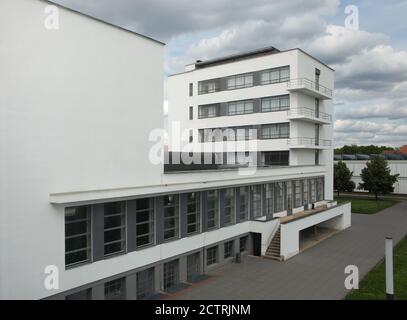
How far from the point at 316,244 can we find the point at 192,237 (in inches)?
466

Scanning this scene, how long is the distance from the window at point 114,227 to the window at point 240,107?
22.6 m

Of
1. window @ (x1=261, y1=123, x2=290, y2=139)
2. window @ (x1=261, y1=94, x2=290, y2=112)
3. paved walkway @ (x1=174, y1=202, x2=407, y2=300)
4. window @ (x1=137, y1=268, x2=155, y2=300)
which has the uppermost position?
window @ (x1=261, y1=94, x2=290, y2=112)

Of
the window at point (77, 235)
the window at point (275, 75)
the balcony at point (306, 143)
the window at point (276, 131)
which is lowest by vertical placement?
the window at point (77, 235)

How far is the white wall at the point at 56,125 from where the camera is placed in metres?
11.5

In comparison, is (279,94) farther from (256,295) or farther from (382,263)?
(256,295)

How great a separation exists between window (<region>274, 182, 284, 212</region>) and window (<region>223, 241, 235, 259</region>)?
20.1 ft

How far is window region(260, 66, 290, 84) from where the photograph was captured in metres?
32.4

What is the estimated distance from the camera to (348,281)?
18.3 metres

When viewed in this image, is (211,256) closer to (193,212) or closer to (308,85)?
(193,212)

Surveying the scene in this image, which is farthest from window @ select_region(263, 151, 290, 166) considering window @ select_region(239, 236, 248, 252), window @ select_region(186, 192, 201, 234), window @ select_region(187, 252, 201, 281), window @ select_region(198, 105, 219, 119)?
window @ select_region(187, 252, 201, 281)

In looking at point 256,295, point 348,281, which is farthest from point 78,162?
point 348,281

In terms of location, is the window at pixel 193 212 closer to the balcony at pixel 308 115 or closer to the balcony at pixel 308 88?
the balcony at pixel 308 115

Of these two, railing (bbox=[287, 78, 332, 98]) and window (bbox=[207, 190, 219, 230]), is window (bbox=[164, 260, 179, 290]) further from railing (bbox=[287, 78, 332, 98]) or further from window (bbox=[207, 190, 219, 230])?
railing (bbox=[287, 78, 332, 98])

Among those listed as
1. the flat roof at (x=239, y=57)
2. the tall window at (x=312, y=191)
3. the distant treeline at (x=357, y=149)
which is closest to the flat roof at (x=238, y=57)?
the flat roof at (x=239, y=57)
